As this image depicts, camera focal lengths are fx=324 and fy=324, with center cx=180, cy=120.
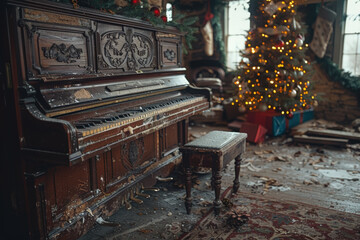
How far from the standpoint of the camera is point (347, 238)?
2600 mm

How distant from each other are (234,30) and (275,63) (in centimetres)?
289

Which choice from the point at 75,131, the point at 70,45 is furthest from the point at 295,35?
the point at 75,131

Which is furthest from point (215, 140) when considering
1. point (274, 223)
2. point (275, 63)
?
point (275, 63)

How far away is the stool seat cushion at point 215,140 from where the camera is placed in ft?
9.53

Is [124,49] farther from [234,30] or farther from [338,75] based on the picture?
[234,30]

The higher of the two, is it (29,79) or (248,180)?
(29,79)

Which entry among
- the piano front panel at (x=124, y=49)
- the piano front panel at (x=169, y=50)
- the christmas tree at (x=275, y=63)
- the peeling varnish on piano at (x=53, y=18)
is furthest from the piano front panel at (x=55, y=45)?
the christmas tree at (x=275, y=63)

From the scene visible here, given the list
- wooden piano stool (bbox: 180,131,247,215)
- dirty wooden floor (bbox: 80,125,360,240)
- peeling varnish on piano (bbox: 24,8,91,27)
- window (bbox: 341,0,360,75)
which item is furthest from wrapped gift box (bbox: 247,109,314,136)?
peeling varnish on piano (bbox: 24,8,91,27)

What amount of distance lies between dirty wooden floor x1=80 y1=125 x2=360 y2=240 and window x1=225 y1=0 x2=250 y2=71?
3.42 m

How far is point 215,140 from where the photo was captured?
122 inches

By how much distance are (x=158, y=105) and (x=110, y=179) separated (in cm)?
84

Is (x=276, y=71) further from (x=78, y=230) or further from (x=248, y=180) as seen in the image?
(x=78, y=230)

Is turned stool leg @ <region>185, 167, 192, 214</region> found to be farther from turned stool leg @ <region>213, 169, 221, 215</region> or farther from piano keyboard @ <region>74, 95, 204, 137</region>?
piano keyboard @ <region>74, 95, 204, 137</region>

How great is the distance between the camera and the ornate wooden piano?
2.11 metres
